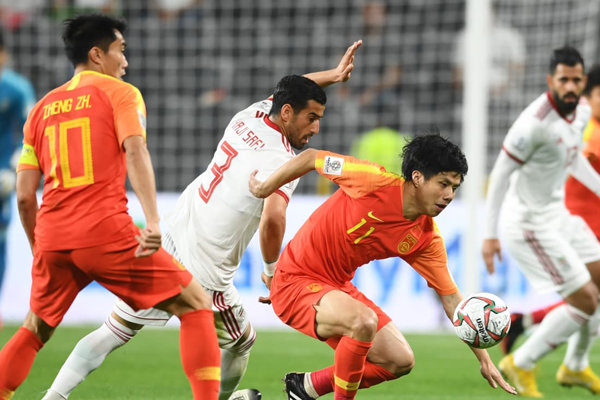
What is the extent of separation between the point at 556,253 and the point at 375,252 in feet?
8.04

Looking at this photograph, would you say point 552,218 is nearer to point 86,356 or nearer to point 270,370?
point 270,370

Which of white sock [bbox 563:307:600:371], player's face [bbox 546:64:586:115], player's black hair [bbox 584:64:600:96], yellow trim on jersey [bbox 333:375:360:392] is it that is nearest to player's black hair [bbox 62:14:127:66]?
yellow trim on jersey [bbox 333:375:360:392]

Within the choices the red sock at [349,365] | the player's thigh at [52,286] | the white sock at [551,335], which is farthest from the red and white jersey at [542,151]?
the player's thigh at [52,286]

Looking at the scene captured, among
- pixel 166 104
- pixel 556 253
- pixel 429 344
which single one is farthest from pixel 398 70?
pixel 556 253

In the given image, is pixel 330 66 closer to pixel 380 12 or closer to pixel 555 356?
pixel 380 12

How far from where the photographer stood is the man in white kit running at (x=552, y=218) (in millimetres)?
6711

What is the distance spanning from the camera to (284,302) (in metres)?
4.96

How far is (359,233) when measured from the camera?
4824 mm

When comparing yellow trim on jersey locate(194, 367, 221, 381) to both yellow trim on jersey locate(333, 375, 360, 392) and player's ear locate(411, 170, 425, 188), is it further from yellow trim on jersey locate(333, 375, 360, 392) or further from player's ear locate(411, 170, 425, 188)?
player's ear locate(411, 170, 425, 188)

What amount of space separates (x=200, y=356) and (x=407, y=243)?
124 cm

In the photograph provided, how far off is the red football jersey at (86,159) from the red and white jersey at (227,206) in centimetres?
82

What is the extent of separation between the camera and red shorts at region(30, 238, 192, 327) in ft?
13.6

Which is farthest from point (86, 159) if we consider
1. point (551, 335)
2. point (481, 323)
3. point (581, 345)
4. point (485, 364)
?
point (581, 345)

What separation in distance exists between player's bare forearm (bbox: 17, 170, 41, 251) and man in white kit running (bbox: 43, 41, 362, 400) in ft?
2.19
